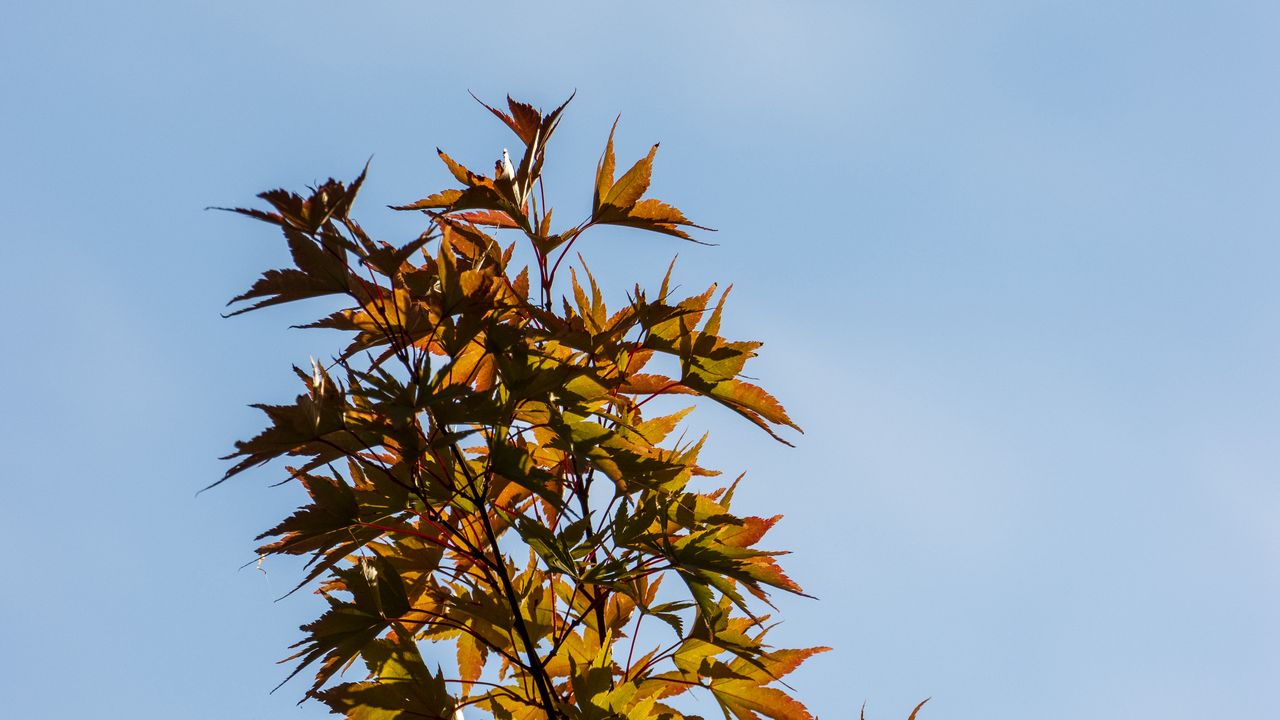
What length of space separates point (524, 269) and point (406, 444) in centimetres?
45

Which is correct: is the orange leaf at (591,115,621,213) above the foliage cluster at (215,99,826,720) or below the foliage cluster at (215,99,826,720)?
above

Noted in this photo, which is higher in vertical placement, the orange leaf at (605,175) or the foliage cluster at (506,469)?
the orange leaf at (605,175)

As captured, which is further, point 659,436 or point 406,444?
point 659,436

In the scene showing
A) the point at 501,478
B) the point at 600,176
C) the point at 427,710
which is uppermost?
the point at 600,176

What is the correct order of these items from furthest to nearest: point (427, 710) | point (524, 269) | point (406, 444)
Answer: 1. point (524, 269)
2. point (427, 710)
3. point (406, 444)

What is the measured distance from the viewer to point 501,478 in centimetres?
182

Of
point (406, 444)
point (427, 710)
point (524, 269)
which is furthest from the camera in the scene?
point (524, 269)

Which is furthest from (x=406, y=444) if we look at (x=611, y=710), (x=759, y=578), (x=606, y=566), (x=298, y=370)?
(x=759, y=578)

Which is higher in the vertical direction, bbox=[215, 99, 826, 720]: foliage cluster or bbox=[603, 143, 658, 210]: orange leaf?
bbox=[603, 143, 658, 210]: orange leaf

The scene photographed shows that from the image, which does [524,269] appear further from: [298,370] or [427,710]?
[427,710]

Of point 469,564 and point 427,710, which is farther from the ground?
point 469,564

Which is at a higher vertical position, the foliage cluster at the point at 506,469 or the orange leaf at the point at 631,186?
the orange leaf at the point at 631,186

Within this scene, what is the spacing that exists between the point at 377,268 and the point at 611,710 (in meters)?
0.78

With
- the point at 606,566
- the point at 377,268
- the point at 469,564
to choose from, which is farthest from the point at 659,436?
the point at 377,268
